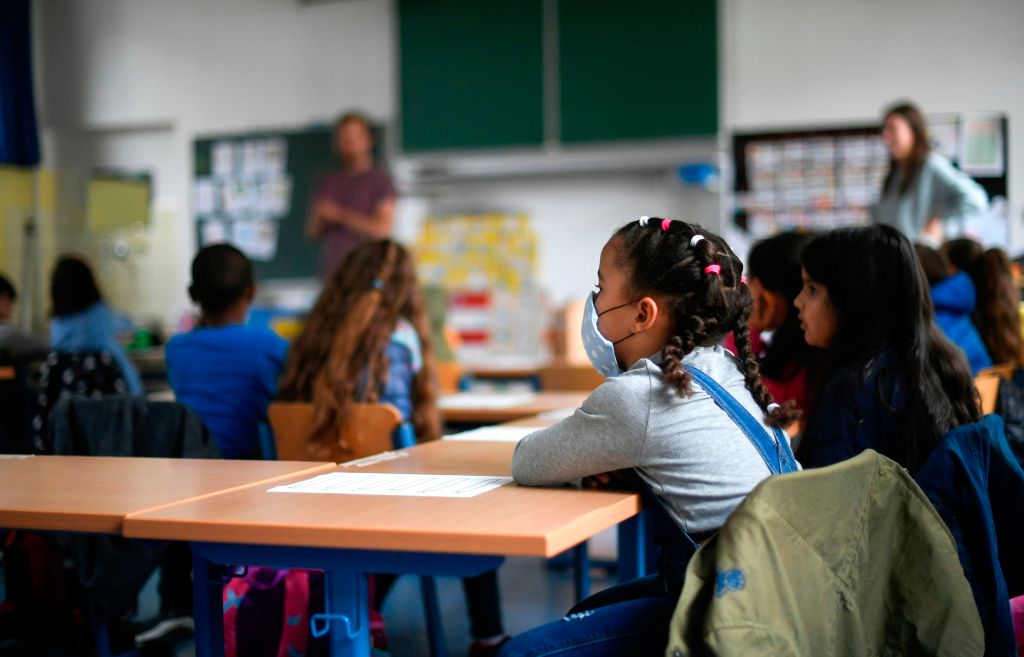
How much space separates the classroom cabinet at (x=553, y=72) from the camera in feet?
19.2

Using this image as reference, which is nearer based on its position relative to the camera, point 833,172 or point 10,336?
point 10,336

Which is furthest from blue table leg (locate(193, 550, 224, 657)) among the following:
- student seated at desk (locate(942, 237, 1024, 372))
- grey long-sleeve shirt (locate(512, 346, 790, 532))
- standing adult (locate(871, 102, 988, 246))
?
standing adult (locate(871, 102, 988, 246))

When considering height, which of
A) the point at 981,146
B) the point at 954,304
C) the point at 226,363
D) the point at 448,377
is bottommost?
the point at 448,377

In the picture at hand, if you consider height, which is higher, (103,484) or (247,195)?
(247,195)

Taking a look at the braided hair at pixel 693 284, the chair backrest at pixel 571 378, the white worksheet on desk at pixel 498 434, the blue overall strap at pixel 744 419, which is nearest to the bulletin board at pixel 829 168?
the chair backrest at pixel 571 378

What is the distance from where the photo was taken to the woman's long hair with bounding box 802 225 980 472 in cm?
190

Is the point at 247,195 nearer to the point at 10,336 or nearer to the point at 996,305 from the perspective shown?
the point at 10,336

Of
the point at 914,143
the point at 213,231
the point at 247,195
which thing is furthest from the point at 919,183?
the point at 213,231

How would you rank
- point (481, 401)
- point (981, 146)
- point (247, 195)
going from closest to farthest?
1. point (481, 401)
2. point (981, 146)
3. point (247, 195)

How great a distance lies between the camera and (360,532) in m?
1.24

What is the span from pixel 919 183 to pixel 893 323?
103 inches

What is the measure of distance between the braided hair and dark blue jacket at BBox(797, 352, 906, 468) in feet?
1.16

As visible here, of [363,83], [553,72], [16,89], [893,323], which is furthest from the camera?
[16,89]

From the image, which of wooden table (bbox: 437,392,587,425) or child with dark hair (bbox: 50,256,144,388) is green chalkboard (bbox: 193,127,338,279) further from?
wooden table (bbox: 437,392,587,425)
